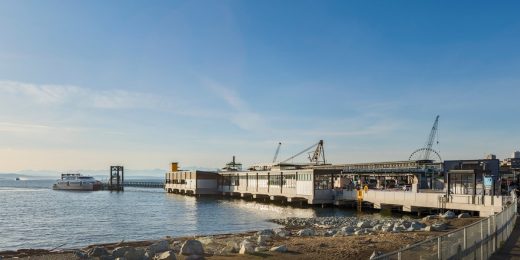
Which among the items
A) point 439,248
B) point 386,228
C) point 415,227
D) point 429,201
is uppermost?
point 439,248

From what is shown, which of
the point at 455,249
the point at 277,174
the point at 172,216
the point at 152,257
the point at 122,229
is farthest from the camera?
the point at 277,174

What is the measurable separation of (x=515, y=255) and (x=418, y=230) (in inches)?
517

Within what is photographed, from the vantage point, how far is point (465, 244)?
1507 cm

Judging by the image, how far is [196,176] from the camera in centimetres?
11756

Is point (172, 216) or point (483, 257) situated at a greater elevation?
point (483, 257)

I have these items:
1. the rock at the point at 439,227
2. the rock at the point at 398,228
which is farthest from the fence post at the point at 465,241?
the rock at the point at 398,228

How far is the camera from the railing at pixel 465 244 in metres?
12.0

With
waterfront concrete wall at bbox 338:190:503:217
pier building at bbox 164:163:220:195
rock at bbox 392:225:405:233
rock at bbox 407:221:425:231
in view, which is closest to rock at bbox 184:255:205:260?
rock at bbox 392:225:405:233

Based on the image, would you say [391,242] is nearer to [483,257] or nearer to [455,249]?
[483,257]

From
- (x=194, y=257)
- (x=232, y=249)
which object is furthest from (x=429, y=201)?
(x=194, y=257)

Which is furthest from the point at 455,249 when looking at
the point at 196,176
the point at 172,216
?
the point at 196,176

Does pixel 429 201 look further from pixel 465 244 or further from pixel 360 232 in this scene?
pixel 465 244

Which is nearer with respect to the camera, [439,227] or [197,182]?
[439,227]

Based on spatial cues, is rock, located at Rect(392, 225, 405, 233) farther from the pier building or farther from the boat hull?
the boat hull
